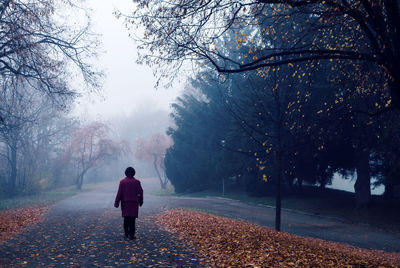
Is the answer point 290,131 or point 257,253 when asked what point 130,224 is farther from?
point 290,131

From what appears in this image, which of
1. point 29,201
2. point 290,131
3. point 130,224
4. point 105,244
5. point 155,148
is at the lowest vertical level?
point 29,201

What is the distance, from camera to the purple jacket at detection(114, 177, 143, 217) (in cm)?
880

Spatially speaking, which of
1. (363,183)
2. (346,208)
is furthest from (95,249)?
(363,183)

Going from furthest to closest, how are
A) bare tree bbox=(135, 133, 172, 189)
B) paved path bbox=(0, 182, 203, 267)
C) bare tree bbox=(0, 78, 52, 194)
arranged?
bare tree bbox=(135, 133, 172, 189) < bare tree bbox=(0, 78, 52, 194) < paved path bbox=(0, 182, 203, 267)

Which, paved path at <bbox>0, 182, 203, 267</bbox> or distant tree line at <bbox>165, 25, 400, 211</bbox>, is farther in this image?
distant tree line at <bbox>165, 25, 400, 211</bbox>

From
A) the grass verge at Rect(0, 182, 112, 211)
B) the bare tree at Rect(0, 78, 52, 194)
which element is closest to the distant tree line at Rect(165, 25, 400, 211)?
the bare tree at Rect(0, 78, 52, 194)

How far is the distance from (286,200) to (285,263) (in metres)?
19.8

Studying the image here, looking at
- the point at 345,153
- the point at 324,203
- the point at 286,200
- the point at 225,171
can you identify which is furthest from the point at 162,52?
the point at 225,171

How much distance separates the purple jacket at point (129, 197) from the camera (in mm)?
8805

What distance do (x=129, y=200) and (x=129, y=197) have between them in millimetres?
88

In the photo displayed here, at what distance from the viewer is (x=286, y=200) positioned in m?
25.5

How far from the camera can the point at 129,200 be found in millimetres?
8875

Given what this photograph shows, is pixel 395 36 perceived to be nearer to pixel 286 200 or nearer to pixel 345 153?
pixel 345 153

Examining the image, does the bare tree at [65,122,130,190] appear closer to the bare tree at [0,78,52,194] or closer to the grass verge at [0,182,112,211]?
the bare tree at [0,78,52,194]
